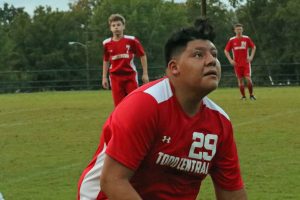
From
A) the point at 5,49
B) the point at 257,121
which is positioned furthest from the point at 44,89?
the point at 5,49

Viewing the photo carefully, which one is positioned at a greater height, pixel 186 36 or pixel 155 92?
pixel 186 36

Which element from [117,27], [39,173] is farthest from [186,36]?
[117,27]

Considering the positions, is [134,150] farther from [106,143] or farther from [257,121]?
[257,121]

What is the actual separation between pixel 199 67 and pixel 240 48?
63.9ft

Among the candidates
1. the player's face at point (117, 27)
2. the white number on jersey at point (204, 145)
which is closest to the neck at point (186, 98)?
the white number on jersey at point (204, 145)

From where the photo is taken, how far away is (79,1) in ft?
402

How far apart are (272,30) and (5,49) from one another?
1285 inches

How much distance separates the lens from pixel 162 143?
4.27 m

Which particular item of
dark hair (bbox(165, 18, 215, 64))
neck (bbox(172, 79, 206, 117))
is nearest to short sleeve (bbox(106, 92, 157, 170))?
neck (bbox(172, 79, 206, 117))

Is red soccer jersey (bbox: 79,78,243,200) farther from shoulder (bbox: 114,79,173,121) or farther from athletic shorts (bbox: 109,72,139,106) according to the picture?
athletic shorts (bbox: 109,72,139,106)

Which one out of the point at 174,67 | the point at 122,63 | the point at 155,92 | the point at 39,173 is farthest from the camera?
the point at 122,63

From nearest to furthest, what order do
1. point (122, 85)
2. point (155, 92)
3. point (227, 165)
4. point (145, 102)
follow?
point (145, 102)
point (155, 92)
point (227, 165)
point (122, 85)

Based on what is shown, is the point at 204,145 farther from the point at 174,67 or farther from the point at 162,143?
the point at 174,67

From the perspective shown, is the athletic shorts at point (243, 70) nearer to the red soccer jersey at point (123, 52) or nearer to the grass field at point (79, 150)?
the grass field at point (79, 150)
